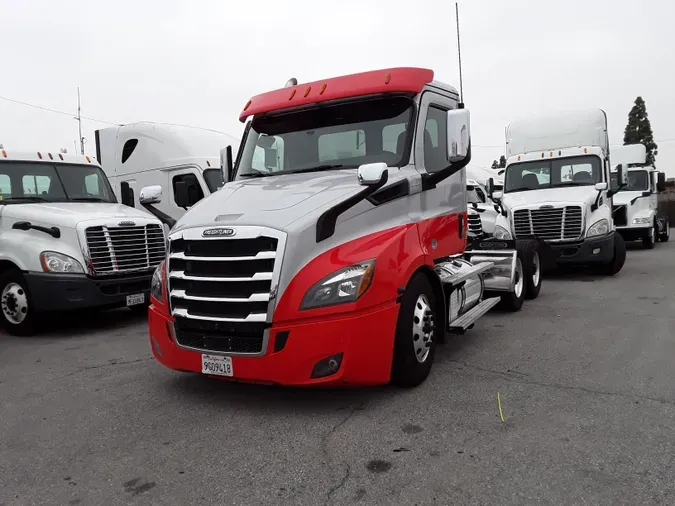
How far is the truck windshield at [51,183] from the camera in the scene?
816 cm

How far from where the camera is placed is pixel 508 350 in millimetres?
5926

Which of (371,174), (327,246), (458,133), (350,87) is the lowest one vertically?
(327,246)

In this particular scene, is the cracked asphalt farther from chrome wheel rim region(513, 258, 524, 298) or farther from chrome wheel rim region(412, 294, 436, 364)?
chrome wheel rim region(513, 258, 524, 298)

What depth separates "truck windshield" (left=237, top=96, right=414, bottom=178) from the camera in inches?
201

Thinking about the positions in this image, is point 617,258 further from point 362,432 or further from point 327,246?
point 362,432

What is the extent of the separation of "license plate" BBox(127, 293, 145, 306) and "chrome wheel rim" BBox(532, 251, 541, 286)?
5.79 m

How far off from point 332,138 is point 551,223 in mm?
7252

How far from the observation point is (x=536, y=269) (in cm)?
914

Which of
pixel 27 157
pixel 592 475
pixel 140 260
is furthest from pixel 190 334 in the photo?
pixel 27 157

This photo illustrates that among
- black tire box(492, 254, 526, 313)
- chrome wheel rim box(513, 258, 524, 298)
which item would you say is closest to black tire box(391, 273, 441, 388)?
black tire box(492, 254, 526, 313)

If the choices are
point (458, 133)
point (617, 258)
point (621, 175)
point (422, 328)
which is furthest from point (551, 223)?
point (422, 328)

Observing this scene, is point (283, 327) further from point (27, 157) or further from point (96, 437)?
point (27, 157)

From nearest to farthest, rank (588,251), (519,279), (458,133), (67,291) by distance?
(458,133) → (67,291) → (519,279) → (588,251)

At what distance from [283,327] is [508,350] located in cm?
291
